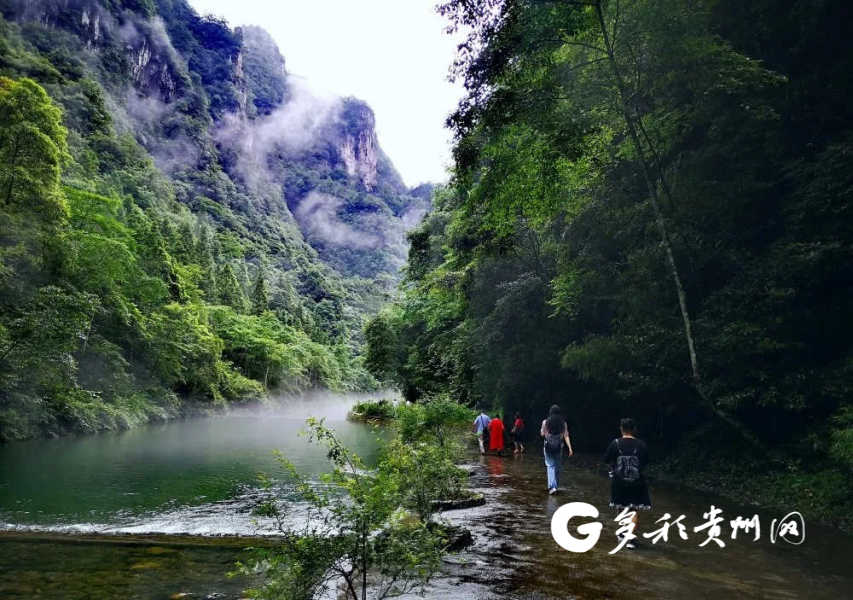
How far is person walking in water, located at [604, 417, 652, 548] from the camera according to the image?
6.99 metres

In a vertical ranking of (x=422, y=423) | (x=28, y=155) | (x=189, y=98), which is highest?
(x=189, y=98)

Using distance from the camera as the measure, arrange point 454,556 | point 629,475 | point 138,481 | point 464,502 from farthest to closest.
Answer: point 138,481
point 464,502
point 629,475
point 454,556

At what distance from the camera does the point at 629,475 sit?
699cm

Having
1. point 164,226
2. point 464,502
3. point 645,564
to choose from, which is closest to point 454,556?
point 645,564

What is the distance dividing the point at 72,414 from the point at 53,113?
570 inches

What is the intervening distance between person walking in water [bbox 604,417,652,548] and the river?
528 millimetres

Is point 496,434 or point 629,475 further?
point 496,434

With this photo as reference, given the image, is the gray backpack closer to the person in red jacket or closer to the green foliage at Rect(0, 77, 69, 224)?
the person in red jacket

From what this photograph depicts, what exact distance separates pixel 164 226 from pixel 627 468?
6183 centimetres

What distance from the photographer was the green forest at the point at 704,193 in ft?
31.2

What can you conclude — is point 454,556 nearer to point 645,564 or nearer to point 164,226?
point 645,564

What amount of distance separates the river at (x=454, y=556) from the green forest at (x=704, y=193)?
7.16ft

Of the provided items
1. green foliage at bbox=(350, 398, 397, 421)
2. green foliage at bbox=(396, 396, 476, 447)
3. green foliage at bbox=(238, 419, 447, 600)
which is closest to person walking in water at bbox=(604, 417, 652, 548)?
green foliage at bbox=(238, 419, 447, 600)

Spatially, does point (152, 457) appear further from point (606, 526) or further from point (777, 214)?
point (777, 214)
